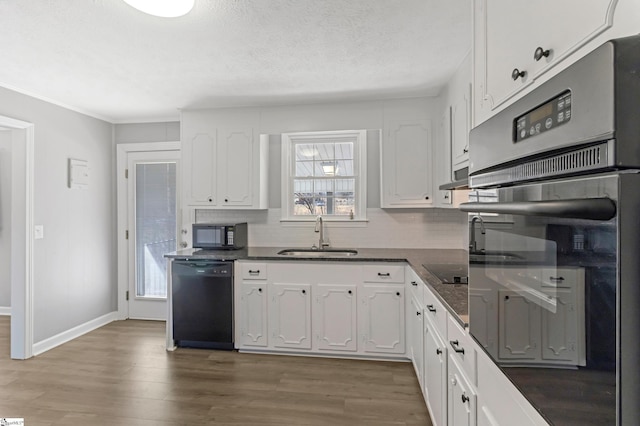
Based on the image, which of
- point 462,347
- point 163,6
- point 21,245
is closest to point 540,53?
point 462,347

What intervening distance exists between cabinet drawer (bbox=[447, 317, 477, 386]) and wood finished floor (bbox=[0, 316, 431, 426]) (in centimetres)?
101

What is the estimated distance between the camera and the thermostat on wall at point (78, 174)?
3.81 meters

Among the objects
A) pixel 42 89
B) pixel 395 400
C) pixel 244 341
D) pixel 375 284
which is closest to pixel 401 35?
pixel 375 284

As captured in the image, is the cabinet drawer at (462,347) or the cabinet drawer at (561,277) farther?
the cabinet drawer at (462,347)

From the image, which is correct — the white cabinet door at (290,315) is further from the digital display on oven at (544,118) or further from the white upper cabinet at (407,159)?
the digital display on oven at (544,118)

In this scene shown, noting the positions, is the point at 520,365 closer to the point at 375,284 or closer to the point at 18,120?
the point at 375,284

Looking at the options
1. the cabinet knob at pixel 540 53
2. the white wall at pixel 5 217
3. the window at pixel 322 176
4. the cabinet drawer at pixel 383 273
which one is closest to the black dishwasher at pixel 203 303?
the window at pixel 322 176

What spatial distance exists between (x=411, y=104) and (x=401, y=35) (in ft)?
4.01

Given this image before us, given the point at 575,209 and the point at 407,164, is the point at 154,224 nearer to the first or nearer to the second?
the point at 407,164

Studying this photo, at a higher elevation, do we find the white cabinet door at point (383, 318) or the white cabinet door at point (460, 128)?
the white cabinet door at point (460, 128)

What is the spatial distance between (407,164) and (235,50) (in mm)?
1858

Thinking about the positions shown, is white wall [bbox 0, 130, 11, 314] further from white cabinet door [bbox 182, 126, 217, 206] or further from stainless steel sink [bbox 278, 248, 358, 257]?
stainless steel sink [bbox 278, 248, 358, 257]

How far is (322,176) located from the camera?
3.96m

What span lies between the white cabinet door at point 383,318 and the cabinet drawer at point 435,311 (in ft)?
2.74
